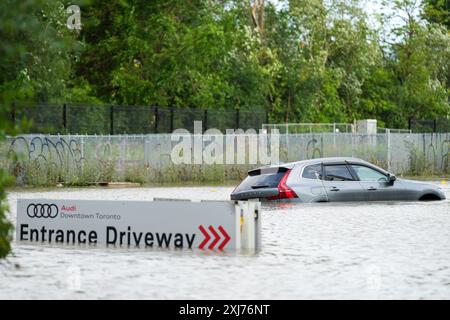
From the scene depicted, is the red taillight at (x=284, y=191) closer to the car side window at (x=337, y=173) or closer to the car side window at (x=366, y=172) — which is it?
the car side window at (x=337, y=173)

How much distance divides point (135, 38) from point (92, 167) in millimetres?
18725

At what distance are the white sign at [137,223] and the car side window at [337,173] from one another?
25.8 ft

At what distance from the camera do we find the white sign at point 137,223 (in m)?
16.2

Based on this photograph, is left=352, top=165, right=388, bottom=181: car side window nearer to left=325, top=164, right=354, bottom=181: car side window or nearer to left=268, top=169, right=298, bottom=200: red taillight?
left=325, top=164, right=354, bottom=181: car side window

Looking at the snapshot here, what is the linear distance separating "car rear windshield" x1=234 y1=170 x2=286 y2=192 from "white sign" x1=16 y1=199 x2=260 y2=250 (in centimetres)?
649

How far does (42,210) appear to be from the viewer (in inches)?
705

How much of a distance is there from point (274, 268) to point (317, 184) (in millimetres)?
10312

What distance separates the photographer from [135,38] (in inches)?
2282

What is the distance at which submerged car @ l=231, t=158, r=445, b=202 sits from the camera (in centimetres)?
2348

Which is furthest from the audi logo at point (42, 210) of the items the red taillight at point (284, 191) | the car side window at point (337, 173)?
the car side window at point (337, 173)

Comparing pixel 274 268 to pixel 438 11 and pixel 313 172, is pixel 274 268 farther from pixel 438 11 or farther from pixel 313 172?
pixel 438 11

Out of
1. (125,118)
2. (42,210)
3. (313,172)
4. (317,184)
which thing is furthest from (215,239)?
(125,118)

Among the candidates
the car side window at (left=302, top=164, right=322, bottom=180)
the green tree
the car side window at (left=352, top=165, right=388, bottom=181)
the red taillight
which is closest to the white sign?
the red taillight

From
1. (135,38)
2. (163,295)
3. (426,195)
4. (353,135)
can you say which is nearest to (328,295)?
(163,295)
